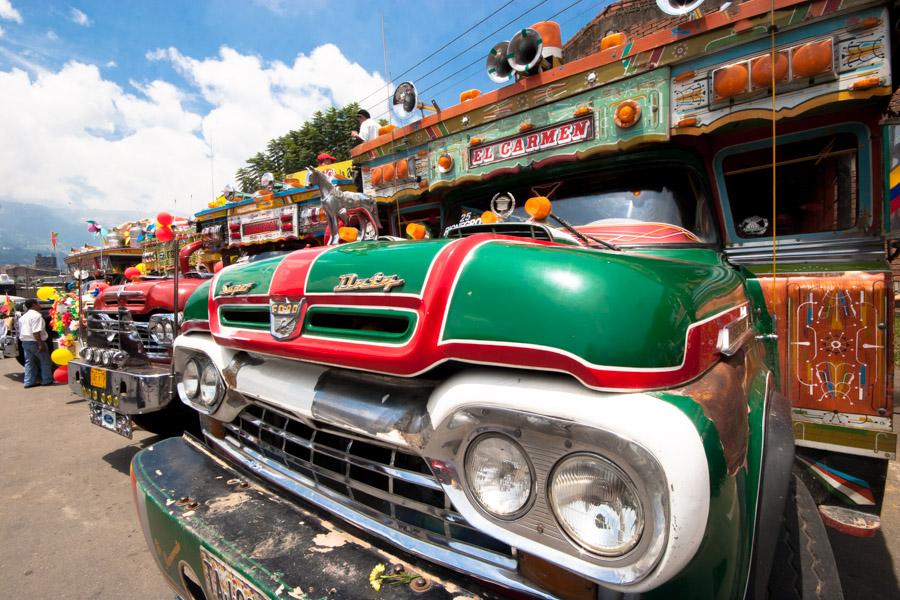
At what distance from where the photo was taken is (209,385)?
1.89m

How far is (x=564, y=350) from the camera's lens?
3.01ft

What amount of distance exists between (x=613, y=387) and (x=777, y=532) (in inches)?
25.6

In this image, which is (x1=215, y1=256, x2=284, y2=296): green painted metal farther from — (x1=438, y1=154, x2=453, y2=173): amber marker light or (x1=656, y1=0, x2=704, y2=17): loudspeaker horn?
(x1=656, y1=0, x2=704, y2=17): loudspeaker horn

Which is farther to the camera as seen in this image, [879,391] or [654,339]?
[879,391]

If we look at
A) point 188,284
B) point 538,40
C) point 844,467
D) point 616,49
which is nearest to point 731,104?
point 616,49

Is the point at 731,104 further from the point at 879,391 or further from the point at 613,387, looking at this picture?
the point at 613,387

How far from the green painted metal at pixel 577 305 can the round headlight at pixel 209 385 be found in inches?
48.0

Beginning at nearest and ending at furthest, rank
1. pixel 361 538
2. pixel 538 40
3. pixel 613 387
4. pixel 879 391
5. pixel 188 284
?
pixel 613 387 → pixel 361 538 → pixel 879 391 → pixel 538 40 → pixel 188 284

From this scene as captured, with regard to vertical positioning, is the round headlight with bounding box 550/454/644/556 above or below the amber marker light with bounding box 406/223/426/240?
below

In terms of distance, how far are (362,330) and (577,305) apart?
0.62 m

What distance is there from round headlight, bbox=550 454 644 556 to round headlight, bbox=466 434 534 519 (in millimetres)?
77

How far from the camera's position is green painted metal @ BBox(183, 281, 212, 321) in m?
1.98

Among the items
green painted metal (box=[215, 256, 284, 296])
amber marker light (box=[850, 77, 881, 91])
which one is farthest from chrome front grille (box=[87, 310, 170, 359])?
amber marker light (box=[850, 77, 881, 91])

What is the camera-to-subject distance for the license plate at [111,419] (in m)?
3.37
